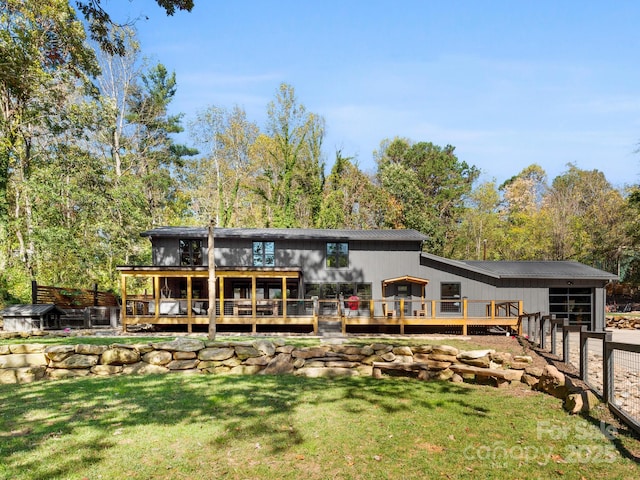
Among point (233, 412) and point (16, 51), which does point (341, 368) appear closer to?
point (233, 412)

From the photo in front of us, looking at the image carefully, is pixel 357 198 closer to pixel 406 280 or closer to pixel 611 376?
pixel 406 280

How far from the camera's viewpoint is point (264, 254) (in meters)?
20.4

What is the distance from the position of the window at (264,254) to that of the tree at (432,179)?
19.9m

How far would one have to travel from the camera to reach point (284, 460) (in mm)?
4059

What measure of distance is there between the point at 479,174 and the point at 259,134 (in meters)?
26.7

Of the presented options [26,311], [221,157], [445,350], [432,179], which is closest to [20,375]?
[445,350]

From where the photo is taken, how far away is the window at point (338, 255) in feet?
67.3

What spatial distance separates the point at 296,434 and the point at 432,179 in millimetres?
42659

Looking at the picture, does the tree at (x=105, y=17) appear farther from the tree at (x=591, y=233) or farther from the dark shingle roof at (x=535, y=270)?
the tree at (x=591, y=233)

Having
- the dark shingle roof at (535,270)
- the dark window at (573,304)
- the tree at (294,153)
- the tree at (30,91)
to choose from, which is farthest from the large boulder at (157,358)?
the tree at (294,153)

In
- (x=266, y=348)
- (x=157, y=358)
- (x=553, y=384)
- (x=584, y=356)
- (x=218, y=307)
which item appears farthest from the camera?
(x=218, y=307)

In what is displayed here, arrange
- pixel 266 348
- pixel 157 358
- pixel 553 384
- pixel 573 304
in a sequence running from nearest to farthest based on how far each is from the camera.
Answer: pixel 553 384 < pixel 157 358 < pixel 266 348 < pixel 573 304

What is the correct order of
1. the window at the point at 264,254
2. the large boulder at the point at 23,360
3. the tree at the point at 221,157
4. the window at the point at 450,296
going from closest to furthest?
the large boulder at the point at 23,360 < the window at the point at 450,296 < the window at the point at 264,254 < the tree at the point at 221,157

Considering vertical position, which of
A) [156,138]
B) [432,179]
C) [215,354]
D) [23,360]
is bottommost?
[215,354]
